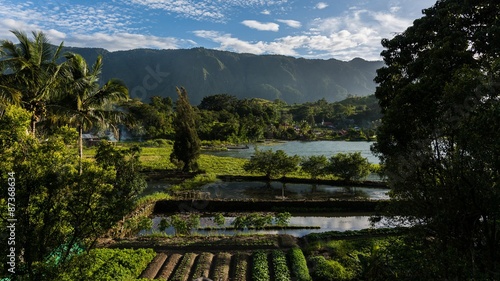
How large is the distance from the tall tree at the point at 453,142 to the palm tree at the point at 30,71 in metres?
13.2

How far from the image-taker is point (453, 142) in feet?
30.6

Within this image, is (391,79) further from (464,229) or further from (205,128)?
(205,128)

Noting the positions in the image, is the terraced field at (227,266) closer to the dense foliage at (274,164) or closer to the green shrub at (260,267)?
the green shrub at (260,267)

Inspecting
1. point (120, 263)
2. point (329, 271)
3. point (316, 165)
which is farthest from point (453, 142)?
point (316, 165)

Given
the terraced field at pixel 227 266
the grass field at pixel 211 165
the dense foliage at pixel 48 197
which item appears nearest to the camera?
the dense foliage at pixel 48 197

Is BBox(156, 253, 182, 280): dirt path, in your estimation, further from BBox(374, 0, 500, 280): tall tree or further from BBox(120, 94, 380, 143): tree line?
BBox(120, 94, 380, 143): tree line

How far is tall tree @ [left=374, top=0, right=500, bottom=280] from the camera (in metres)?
7.87

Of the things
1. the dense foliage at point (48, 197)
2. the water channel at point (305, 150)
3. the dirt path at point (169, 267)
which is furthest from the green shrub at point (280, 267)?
the water channel at point (305, 150)

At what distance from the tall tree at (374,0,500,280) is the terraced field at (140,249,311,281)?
5845 mm

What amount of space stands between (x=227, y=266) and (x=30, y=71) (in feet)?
37.8

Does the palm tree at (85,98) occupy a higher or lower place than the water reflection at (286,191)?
higher

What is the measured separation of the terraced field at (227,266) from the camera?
13.6 m

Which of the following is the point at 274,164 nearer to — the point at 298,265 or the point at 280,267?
the point at 298,265

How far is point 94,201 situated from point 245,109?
109370mm
